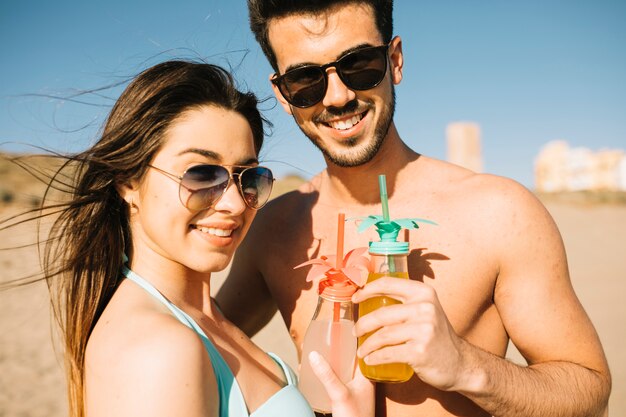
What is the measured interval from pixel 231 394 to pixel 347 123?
A: 1355 mm

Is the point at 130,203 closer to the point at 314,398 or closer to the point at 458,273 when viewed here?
the point at 314,398

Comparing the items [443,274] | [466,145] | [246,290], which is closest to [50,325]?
[246,290]

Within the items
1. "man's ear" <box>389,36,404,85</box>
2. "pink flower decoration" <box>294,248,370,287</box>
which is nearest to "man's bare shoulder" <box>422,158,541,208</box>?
"man's ear" <box>389,36,404,85</box>

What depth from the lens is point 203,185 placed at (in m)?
1.72

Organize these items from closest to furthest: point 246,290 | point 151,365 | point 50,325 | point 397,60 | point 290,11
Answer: point 151,365 < point 290,11 < point 397,60 < point 246,290 < point 50,325

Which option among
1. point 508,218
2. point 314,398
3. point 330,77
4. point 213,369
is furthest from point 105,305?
point 508,218

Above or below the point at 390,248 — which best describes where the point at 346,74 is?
above

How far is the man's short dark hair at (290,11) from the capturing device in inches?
92.3

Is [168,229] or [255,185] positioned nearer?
[168,229]

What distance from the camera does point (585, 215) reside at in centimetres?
1616

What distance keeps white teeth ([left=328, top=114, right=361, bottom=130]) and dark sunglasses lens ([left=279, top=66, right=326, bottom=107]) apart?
15 cm

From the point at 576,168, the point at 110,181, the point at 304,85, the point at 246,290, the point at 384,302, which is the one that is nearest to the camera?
the point at 384,302

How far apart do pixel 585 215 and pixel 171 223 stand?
56.8 ft

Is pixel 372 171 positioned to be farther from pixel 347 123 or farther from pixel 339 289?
pixel 339 289
